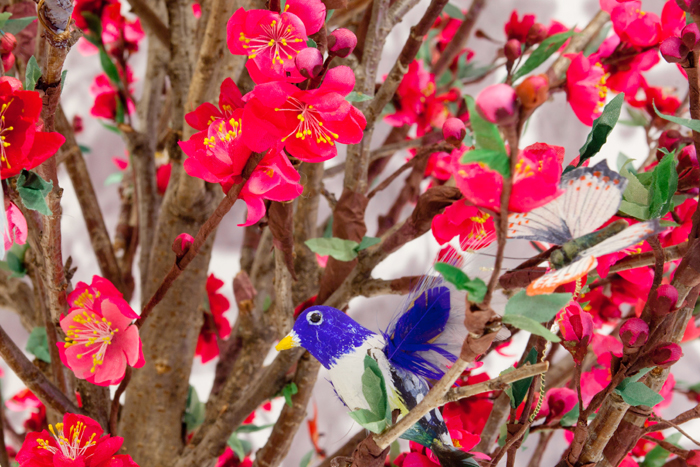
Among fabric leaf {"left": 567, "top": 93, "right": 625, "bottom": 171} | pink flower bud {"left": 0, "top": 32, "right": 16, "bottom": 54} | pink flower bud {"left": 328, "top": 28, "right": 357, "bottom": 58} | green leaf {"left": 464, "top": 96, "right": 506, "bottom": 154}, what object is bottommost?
green leaf {"left": 464, "top": 96, "right": 506, "bottom": 154}

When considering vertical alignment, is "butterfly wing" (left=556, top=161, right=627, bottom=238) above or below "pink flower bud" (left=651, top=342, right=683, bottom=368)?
above

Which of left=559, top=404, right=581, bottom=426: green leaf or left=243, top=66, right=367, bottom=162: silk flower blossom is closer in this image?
left=243, top=66, right=367, bottom=162: silk flower blossom

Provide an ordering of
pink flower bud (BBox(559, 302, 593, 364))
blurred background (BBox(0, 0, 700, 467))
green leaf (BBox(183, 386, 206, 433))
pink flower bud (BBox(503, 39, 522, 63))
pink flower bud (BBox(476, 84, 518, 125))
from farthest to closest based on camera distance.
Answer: blurred background (BBox(0, 0, 700, 467)) < green leaf (BBox(183, 386, 206, 433)) < pink flower bud (BBox(503, 39, 522, 63)) < pink flower bud (BBox(559, 302, 593, 364)) < pink flower bud (BBox(476, 84, 518, 125))

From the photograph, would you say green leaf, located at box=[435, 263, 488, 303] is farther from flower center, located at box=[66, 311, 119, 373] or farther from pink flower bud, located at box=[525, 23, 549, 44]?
pink flower bud, located at box=[525, 23, 549, 44]

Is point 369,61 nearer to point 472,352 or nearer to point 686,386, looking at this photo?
point 472,352

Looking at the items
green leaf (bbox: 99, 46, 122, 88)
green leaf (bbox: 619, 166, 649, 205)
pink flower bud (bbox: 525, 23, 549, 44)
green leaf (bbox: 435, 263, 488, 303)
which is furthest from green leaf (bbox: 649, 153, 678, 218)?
green leaf (bbox: 99, 46, 122, 88)

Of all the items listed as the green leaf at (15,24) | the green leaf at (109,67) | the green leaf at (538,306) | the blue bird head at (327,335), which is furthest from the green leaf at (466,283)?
the green leaf at (109,67)

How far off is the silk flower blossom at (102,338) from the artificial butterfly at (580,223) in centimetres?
20

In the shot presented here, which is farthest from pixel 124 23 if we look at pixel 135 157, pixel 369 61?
pixel 369 61

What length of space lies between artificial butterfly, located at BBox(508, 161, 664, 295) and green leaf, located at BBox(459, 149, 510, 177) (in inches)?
1.3

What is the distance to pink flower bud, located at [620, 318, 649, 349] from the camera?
220mm

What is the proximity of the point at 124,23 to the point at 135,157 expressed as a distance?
0.73ft

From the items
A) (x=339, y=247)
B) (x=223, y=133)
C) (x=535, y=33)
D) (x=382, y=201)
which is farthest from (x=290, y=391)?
(x=382, y=201)

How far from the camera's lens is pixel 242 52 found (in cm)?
22
